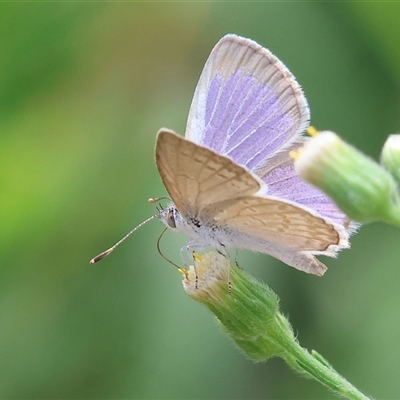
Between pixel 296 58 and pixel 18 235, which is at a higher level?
pixel 18 235

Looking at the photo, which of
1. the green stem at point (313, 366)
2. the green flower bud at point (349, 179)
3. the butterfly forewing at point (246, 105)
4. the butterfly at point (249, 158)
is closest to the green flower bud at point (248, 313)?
the green stem at point (313, 366)

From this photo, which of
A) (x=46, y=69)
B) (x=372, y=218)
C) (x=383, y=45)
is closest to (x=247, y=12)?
(x=383, y=45)

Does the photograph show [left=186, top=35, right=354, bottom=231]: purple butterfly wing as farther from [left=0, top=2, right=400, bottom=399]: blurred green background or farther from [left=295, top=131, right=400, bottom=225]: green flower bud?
[left=0, top=2, right=400, bottom=399]: blurred green background

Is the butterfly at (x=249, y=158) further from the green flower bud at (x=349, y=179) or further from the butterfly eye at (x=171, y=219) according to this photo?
the green flower bud at (x=349, y=179)

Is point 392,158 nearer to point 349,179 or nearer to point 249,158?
point 349,179

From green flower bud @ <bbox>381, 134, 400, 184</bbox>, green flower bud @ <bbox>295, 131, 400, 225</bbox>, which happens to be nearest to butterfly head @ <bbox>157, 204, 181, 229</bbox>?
green flower bud @ <bbox>295, 131, 400, 225</bbox>

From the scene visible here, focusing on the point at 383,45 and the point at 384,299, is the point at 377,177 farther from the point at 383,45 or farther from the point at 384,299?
the point at 383,45
